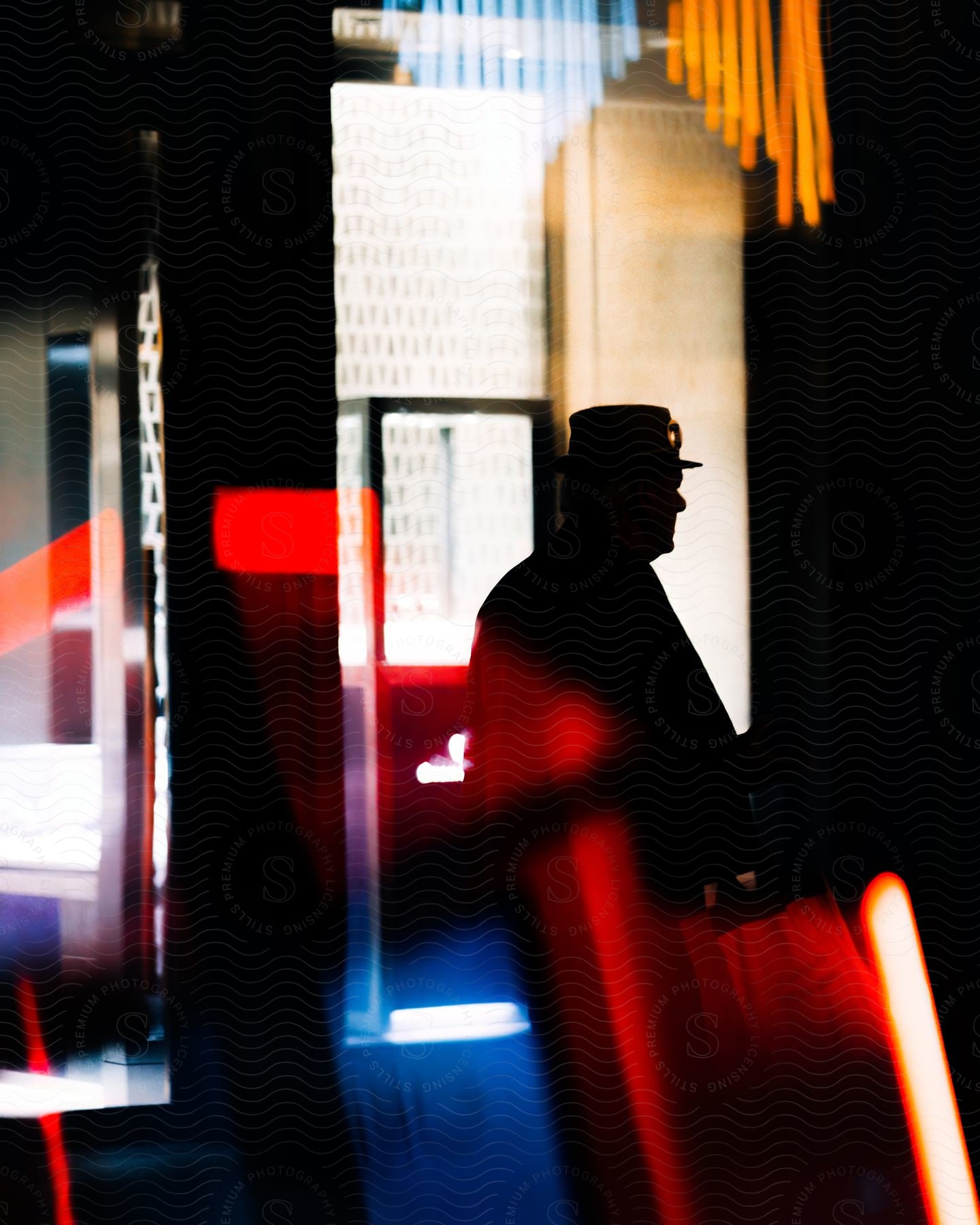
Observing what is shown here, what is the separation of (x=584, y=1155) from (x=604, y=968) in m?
0.21

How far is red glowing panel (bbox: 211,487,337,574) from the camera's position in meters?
1.10

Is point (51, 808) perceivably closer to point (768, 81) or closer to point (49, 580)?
point (49, 580)

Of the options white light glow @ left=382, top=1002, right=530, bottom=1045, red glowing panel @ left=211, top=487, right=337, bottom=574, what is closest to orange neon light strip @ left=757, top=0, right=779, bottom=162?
red glowing panel @ left=211, top=487, right=337, bottom=574

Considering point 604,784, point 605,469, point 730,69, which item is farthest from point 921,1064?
point 730,69

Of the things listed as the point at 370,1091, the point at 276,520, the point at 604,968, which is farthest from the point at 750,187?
the point at 370,1091

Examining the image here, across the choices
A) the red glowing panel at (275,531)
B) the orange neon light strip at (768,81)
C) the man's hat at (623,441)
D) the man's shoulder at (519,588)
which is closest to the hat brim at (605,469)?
the man's hat at (623,441)

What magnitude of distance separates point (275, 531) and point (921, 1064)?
0.97 metres

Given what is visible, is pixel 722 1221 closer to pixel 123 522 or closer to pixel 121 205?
pixel 123 522

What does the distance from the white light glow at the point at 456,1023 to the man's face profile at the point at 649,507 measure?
1.79ft

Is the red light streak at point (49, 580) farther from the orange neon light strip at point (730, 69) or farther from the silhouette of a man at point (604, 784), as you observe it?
the orange neon light strip at point (730, 69)

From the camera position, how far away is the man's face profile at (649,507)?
115cm

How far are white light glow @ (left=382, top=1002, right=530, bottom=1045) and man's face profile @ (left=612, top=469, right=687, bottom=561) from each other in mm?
546

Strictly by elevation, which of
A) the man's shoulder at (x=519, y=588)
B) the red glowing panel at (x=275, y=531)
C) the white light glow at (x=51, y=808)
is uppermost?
the red glowing panel at (x=275, y=531)

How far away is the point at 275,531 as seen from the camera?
3.64ft
